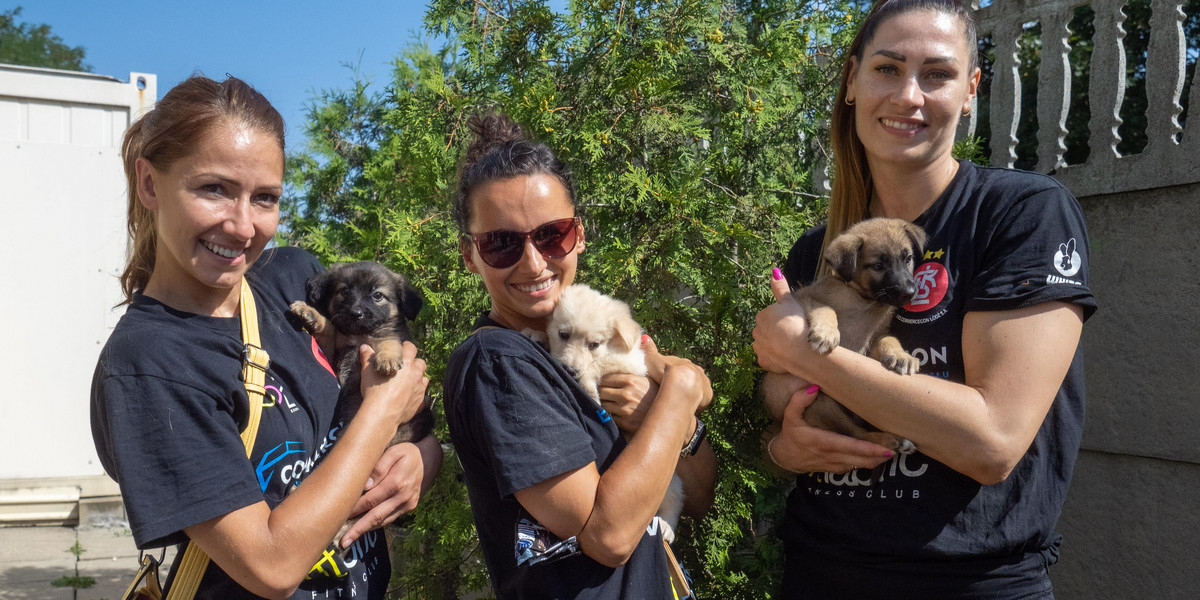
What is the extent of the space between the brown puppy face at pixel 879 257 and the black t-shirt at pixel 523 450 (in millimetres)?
1039

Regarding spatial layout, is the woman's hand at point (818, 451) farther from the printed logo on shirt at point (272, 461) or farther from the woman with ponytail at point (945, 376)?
the printed logo on shirt at point (272, 461)

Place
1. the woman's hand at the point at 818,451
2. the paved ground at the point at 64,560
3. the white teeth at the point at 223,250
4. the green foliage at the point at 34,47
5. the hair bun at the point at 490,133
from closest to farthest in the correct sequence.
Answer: the white teeth at the point at 223,250 → the woman's hand at the point at 818,451 → the hair bun at the point at 490,133 → the paved ground at the point at 64,560 → the green foliage at the point at 34,47

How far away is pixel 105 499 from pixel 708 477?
8198mm

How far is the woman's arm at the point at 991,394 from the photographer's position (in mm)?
2117

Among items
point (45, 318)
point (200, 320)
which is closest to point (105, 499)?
point (45, 318)

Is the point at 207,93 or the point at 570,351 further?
the point at 570,351

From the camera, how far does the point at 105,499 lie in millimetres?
8617

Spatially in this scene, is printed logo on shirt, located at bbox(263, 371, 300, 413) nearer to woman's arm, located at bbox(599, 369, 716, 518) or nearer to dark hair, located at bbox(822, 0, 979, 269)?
woman's arm, located at bbox(599, 369, 716, 518)

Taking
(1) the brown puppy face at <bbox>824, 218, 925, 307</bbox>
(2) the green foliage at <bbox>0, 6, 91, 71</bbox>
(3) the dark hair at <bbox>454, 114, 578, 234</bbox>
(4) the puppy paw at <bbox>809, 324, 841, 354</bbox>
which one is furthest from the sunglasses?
(2) the green foliage at <bbox>0, 6, 91, 71</bbox>

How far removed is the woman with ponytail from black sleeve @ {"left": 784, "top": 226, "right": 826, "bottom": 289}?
49cm

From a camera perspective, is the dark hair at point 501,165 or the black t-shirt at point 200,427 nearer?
the black t-shirt at point 200,427

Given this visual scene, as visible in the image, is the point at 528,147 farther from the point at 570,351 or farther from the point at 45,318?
the point at 45,318

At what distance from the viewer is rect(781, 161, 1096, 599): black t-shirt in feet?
7.09

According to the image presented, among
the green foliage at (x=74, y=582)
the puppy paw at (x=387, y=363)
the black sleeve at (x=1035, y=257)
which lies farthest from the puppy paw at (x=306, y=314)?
the green foliage at (x=74, y=582)
